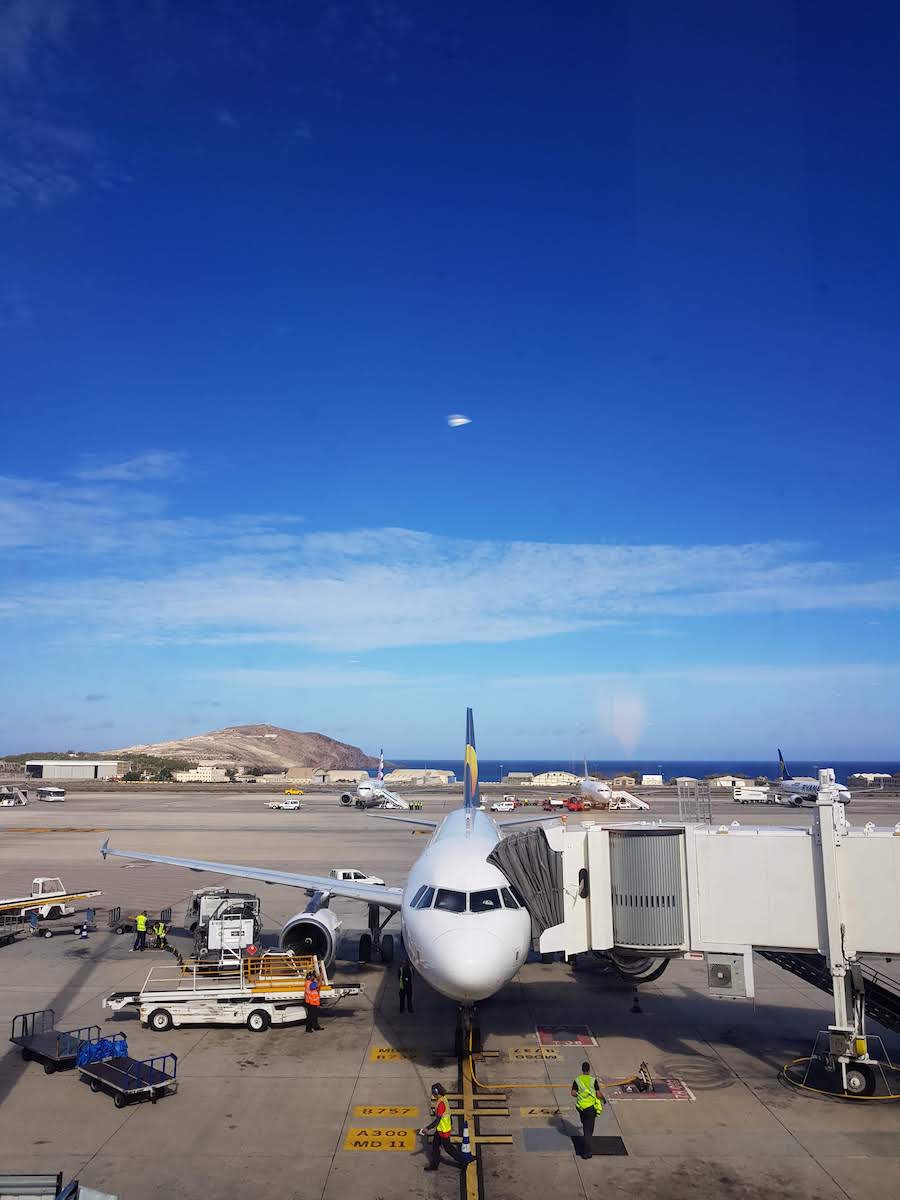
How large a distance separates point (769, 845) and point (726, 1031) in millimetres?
6050

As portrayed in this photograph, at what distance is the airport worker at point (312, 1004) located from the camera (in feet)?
66.6

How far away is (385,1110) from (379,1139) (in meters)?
1.34

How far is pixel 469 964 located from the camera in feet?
51.6

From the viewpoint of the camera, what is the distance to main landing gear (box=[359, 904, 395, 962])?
27.3 metres

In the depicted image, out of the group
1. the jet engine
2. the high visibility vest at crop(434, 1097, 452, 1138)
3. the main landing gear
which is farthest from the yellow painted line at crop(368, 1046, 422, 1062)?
the main landing gear

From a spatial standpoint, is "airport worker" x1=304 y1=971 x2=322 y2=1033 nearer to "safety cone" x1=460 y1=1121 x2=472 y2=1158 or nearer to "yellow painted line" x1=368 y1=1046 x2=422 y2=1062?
"yellow painted line" x1=368 y1=1046 x2=422 y2=1062

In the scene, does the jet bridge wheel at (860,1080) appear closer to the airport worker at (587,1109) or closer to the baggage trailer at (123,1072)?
the airport worker at (587,1109)

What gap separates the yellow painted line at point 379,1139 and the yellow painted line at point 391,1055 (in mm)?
3652

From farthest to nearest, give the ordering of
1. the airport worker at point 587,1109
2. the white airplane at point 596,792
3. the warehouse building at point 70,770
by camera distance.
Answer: the warehouse building at point 70,770
the white airplane at point 596,792
the airport worker at point 587,1109

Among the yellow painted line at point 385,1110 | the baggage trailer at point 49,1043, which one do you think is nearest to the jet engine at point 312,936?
the baggage trailer at point 49,1043

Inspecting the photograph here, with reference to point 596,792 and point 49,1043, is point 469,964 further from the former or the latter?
point 596,792

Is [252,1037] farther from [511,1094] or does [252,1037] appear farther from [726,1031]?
[726,1031]

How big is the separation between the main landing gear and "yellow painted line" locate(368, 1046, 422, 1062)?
8211 mm

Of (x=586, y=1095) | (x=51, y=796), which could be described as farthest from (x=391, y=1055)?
(x=51, y=796)
